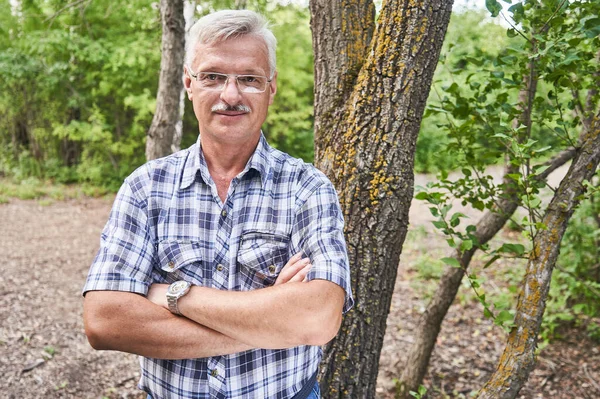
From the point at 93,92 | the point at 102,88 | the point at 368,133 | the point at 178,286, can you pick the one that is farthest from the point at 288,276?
the point at 93,92

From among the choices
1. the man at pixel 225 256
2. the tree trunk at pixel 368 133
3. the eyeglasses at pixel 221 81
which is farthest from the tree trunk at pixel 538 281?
the eyeglasses at pixel 221 81

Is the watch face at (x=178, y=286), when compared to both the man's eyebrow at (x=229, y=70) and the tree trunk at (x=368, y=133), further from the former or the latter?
the tree trunk at (x=368, y=133)

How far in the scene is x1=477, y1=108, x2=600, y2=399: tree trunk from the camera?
7.50 ft

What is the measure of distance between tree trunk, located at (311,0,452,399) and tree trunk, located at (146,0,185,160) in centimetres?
211

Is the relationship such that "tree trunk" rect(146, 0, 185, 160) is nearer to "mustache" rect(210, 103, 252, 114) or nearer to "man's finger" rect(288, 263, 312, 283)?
"mustache" rect(210, 103, 252, 114)

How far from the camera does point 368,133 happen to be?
2254 mm

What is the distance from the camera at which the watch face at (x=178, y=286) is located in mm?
1653

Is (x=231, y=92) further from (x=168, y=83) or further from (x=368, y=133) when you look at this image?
(x=168, y=83)

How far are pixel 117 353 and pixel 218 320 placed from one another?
3.42 meters

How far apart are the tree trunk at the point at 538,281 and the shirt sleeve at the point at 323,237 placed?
1.02 metres

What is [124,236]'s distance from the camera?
173 centimetres

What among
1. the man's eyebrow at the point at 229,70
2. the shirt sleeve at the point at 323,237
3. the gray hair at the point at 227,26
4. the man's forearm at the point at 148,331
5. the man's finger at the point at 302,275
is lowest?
the man's forearm at the point at 148,331

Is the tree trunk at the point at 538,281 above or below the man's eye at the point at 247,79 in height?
below

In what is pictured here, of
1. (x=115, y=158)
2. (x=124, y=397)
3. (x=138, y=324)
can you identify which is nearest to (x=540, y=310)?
(x=138, y=324)
